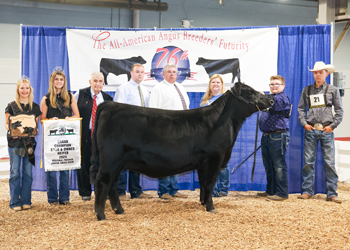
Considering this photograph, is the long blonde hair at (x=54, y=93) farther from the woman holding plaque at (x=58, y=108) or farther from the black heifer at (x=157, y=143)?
the black heifer at (x=157, y=143)

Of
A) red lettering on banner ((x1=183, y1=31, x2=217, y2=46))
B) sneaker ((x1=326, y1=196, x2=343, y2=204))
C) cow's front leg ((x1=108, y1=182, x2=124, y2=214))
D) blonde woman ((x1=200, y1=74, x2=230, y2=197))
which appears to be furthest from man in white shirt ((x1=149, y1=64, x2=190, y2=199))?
sneaker ((x1=326, y1=196, x2=343, y2=204))

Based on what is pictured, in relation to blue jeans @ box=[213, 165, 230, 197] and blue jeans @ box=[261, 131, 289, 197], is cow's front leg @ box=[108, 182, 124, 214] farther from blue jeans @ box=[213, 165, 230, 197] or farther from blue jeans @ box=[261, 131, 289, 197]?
blue jeans @ box=[261, 131, 289, 197]

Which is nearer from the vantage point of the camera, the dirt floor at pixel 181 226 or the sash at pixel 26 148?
the dirt floor at pixel 181 226

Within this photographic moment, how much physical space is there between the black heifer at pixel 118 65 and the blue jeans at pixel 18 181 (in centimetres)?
176

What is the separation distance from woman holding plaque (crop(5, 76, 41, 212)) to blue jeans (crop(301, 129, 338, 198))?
364 centimetres

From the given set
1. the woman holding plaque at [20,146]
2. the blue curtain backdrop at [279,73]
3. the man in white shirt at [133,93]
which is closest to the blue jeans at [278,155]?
the blue curtain backdrop at [279,73]

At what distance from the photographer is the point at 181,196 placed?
4.98m

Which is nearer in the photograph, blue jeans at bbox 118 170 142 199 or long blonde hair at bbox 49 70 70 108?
long blonde hair at bbox 49 70 70 108

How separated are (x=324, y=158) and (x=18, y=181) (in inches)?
160

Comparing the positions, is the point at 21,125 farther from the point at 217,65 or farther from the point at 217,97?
the point at 217,65

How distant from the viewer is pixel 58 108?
14.7 feet

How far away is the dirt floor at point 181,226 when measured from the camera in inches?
117

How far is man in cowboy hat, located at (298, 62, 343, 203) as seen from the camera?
480 centimetres

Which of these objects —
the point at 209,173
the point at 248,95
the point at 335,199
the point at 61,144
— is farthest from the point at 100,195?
the point at 335,199
